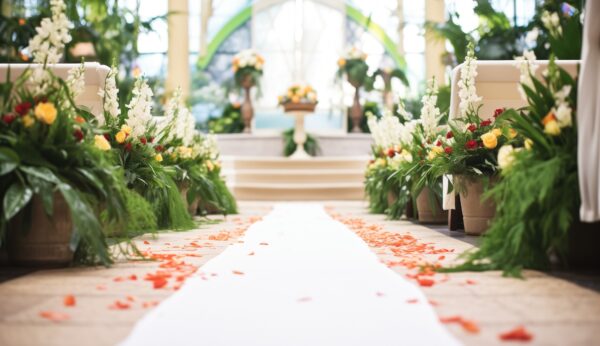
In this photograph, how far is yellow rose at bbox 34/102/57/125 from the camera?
95.3 inches

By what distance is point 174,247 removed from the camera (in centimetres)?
334

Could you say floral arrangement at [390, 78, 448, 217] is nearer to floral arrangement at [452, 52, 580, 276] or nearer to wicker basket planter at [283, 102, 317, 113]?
floral arrangement at [452, 52, 580, 276]

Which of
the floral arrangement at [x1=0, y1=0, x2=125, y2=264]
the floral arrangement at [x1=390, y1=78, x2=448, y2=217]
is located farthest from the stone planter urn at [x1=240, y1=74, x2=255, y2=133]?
the floral arrangement at [x1=0, y1=0, x2=125, y2=264]

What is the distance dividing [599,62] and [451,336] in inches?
45.4

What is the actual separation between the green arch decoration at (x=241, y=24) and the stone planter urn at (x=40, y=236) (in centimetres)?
1317

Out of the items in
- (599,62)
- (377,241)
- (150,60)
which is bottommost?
(377,241)

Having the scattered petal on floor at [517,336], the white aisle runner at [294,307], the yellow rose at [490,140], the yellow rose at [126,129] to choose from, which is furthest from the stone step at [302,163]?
the scattered petal on floor at [517,336]

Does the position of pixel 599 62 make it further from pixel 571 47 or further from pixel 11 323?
pixel 11 323

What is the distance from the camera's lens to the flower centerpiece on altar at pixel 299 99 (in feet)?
36.6

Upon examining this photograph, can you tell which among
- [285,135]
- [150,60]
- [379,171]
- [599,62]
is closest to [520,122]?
[599,62]

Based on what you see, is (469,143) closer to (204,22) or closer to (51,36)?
(51,36)

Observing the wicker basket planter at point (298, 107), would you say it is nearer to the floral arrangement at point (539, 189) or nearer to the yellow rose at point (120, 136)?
the yellow rose at point (120, 136)

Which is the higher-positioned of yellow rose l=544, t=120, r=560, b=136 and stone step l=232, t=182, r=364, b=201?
yellow rose l=544, t=120, r=560, b=136

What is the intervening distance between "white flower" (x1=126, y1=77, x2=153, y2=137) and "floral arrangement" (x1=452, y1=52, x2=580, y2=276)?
199 cm
